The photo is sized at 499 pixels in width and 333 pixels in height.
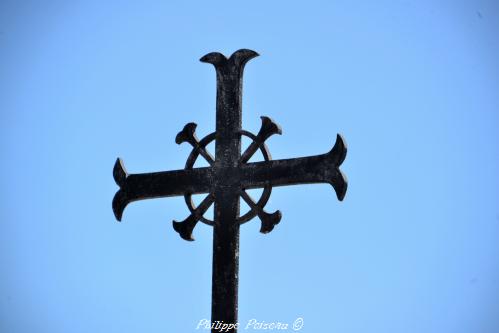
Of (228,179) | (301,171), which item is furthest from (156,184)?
(301,171)

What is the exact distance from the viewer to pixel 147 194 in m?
6.13

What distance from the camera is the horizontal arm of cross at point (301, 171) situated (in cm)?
546

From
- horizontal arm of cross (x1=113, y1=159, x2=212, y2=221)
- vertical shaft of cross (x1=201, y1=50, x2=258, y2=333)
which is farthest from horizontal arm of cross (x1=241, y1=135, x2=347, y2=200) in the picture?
horizontal arm of cross (x1=113, y1=159, x2=212, y2=221)

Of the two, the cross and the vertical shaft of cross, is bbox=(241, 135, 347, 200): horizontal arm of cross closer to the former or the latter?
the cross

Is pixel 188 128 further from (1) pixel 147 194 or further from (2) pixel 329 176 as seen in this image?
(2) pixel 329 176

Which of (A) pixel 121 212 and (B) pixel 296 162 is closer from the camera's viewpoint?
(B) pixel 296 162

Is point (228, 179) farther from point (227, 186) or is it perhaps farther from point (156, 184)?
point (156, 184)

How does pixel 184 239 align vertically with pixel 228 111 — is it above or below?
below

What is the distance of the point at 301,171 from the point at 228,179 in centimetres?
52

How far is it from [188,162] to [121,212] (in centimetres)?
67

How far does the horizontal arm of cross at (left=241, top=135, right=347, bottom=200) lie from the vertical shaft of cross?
13 centimetres

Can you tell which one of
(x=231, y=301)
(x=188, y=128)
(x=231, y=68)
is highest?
(x=231, y=68)

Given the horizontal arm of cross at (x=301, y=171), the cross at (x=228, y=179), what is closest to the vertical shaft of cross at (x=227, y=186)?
the cross at (x=228, y=179)

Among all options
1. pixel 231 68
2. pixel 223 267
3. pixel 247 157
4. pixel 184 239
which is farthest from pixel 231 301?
pixel 231 68
